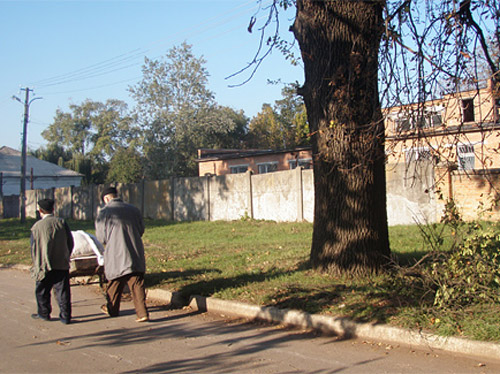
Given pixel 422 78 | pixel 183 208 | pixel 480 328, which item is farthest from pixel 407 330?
pixel 183 208

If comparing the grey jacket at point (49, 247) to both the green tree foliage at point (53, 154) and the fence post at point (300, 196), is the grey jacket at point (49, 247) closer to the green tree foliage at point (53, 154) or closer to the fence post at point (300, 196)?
the fence post at point (300, 196)

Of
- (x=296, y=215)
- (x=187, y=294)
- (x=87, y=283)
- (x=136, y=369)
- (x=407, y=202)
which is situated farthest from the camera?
(x=296, y=215)

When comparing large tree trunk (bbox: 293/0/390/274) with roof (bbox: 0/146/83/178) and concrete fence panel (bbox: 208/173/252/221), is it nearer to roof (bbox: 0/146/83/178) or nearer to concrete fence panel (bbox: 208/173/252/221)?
concrete fence panel (bbox: 208/173/252/221)

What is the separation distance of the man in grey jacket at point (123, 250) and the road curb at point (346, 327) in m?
1.17

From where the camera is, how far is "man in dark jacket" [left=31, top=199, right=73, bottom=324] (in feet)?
23.1

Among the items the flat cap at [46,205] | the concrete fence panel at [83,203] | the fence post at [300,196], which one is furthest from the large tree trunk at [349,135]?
the concrete fence panel at [83,203]

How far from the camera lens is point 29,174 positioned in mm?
55375

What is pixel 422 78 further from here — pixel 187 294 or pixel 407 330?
pixel 187 294

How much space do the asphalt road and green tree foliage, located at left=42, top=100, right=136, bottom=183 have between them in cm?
6080

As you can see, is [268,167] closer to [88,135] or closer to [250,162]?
[250,162]

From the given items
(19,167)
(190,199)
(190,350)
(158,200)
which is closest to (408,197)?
(190,199)

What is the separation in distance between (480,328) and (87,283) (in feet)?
25.0

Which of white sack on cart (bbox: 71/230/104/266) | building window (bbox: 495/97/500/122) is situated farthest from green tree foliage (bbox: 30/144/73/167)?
building window (bbox: 495/97/500/122)

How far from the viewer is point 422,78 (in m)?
7.05
